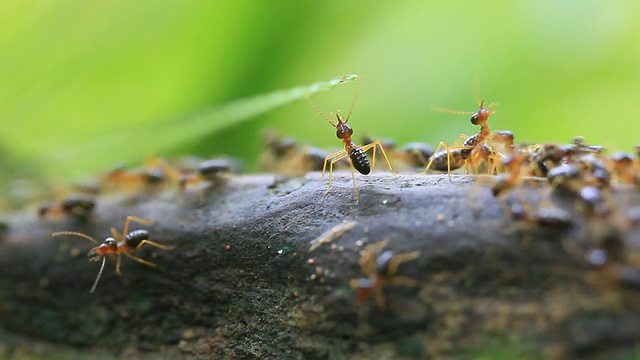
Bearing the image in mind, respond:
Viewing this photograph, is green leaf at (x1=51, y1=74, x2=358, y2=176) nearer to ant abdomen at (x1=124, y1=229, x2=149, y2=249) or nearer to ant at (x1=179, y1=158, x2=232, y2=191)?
ant at (x1=179, y1=158, x2=232, y2=191)

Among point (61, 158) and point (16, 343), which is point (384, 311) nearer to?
point (16, 343)

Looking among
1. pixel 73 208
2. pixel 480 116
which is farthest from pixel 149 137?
pixel 480 116

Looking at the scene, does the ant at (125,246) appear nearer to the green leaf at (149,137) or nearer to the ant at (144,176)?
the ant at (144,176)

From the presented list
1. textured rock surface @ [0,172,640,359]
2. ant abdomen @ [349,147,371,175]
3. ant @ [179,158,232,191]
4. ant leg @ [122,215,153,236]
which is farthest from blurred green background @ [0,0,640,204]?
ant abdomen @ [349,147,371,175]

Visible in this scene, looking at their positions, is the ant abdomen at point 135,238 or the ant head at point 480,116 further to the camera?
the ant abdomen at point 135,238

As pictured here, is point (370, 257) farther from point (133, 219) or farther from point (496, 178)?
point (133, 219)

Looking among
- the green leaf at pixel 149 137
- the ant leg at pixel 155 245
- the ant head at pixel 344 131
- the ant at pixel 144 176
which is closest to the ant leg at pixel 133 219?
the ant leg at pixel 155 245
